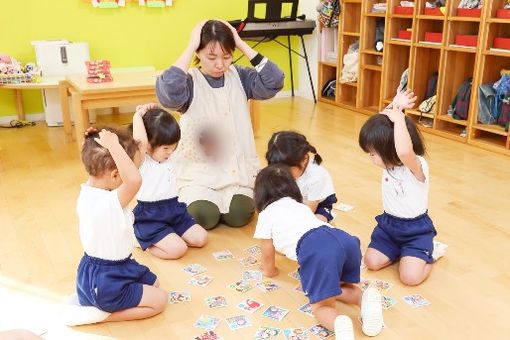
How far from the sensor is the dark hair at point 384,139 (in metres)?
1.98

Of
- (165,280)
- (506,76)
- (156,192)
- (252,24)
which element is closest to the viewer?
(165,280)

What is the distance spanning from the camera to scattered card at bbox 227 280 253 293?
1.99 metres

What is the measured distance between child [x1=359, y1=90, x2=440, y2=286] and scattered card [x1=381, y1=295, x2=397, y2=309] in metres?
0.13

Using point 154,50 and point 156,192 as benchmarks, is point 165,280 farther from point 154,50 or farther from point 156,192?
point 154,50

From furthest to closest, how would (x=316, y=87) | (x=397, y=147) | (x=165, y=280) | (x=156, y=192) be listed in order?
(x=316, y=87) → (x=156, y=192) → (x=165, y=280) → (x=397, y=147)

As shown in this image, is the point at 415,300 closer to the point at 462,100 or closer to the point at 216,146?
the point at 216,146

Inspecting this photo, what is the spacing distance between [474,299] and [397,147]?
0.65 m

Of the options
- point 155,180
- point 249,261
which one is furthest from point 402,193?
point 155,180

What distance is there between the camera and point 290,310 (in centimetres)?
186

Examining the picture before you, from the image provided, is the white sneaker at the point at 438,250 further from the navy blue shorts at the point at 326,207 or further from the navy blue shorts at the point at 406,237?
the navy blue shorts at the point at 326,207

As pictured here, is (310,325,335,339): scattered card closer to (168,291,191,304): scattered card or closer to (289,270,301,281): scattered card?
(289,270,301,281): scattered card

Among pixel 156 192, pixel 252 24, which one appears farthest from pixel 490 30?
pixel 156 192

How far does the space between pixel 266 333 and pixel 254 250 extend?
24.8 inches

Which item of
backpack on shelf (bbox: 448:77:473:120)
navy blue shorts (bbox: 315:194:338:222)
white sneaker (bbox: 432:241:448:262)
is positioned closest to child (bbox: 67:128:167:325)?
navy blue shorts (bbox: 315:194:338:222)
